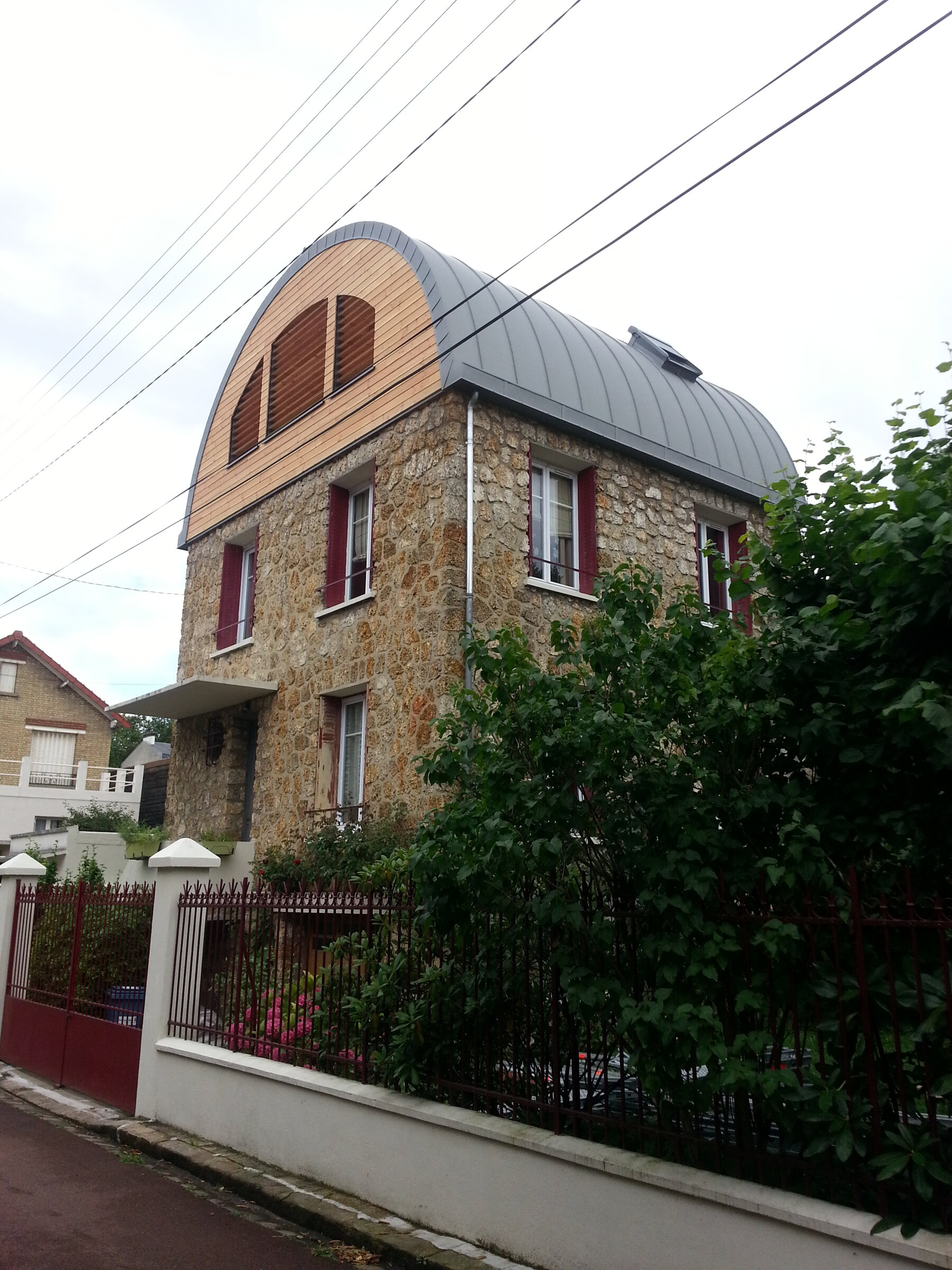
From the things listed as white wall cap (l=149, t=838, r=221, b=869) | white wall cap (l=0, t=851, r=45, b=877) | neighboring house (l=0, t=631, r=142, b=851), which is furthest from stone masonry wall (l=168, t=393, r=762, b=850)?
neighboring house (l=0, t=631, r=142, b=851)

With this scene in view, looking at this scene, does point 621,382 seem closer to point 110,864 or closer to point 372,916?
Result: point 372,916

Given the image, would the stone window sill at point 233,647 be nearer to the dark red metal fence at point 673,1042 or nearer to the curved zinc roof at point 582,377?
the curved zinc roof at point 582,377

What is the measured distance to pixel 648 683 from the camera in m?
5.51

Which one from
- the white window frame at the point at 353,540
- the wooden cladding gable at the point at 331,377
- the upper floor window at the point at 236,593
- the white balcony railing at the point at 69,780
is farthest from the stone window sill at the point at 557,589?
the white balcony railing at the point at 69,780

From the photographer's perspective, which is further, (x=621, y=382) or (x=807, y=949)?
(x=621, y=382)

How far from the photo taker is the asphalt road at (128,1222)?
5785 mm

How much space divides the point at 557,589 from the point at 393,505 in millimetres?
2212

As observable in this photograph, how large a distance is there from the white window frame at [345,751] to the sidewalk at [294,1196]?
4.08 metres

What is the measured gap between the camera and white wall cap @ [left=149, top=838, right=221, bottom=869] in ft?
30.7

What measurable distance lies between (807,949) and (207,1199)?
15.0ft

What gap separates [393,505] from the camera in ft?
42.4

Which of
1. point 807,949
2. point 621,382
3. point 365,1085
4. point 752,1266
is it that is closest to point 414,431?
point 621,382

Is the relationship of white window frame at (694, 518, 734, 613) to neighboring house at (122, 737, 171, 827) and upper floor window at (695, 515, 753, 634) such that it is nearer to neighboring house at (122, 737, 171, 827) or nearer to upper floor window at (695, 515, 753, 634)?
upper floor window at (695, 515, 753, 634)

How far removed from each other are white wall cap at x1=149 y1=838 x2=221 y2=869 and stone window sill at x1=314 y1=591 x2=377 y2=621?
4186mm
